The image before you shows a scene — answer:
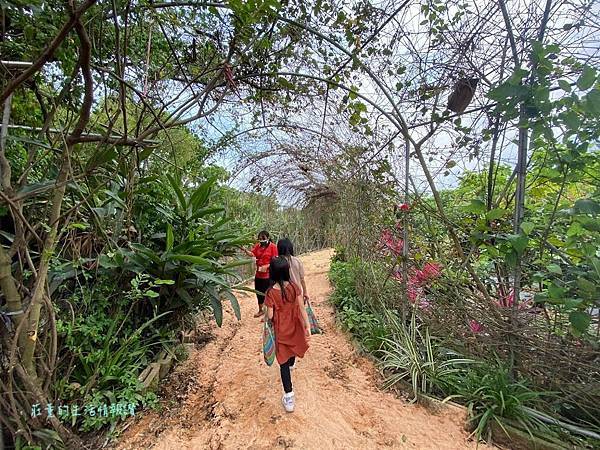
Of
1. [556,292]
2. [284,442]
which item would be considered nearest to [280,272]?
[284,442]

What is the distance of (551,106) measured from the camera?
4.84 ft

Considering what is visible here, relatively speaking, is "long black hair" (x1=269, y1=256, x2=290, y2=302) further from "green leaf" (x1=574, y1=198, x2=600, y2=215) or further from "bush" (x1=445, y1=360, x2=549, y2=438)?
"green leaf" (x1=574, y1=198, x2=600, y2=215)

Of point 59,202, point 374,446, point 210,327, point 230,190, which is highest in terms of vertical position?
point 230,190

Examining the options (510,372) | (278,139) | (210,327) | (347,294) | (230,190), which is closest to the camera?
(510,372)

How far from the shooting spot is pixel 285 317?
2137 mm

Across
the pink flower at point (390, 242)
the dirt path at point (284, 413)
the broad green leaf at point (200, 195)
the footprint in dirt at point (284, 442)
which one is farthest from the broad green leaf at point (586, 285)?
the broad green leaf at point (200, 195)

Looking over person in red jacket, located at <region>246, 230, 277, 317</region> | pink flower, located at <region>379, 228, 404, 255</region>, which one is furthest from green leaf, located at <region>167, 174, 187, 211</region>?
pink flower, located at <region>379, 228, 404, 255</region>

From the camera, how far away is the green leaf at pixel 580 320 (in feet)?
4.72

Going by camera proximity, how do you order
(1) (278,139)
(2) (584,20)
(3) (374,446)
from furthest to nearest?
(1) (278,139)
(3) (374,446)
(2) (584,20)

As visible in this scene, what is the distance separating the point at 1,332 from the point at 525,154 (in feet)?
10.0

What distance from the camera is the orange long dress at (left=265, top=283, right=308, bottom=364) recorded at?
2.11 metres

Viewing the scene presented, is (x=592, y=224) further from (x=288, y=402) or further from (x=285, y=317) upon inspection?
(x=288, y=402)

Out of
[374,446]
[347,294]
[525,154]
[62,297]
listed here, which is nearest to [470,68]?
[525,154]

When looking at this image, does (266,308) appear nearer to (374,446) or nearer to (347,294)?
(374,446)
